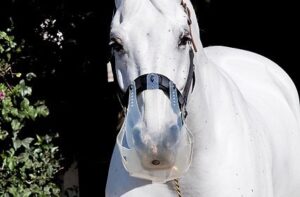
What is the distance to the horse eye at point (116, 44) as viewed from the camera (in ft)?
8.11

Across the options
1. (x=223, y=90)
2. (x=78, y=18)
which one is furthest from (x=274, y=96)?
(x=78, y=18)

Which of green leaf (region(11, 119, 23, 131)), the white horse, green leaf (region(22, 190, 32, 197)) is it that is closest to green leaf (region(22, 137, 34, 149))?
green leaf (region(11, 119, 23, 131))

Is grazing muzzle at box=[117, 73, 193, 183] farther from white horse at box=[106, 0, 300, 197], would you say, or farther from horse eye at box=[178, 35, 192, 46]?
Answer: horse eye at box=[178, 35, 192, 46]

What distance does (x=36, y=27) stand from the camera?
5156 millimetres

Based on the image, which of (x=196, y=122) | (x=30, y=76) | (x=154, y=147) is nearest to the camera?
(x=154, y=147)

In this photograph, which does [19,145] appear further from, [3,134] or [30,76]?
[30,76]

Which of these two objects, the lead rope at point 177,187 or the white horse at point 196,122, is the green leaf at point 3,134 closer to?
the white horse at point 196,122

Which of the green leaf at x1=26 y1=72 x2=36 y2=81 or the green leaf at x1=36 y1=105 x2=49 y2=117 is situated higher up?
the green leaf at x1=26 y1=72 x2=36 y2=81

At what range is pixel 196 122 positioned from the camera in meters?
2.75

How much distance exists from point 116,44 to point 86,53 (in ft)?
9.12

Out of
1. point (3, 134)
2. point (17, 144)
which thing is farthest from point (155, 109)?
point (17, 144)

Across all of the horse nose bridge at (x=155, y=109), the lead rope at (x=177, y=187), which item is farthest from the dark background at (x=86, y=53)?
the horse nose bridge at (x=155, y=109)

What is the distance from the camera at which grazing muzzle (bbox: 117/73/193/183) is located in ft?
7.93

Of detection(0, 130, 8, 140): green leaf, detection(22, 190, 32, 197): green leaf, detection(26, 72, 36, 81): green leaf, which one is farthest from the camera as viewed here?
detection(26, 72, 36, 81): green leaf
